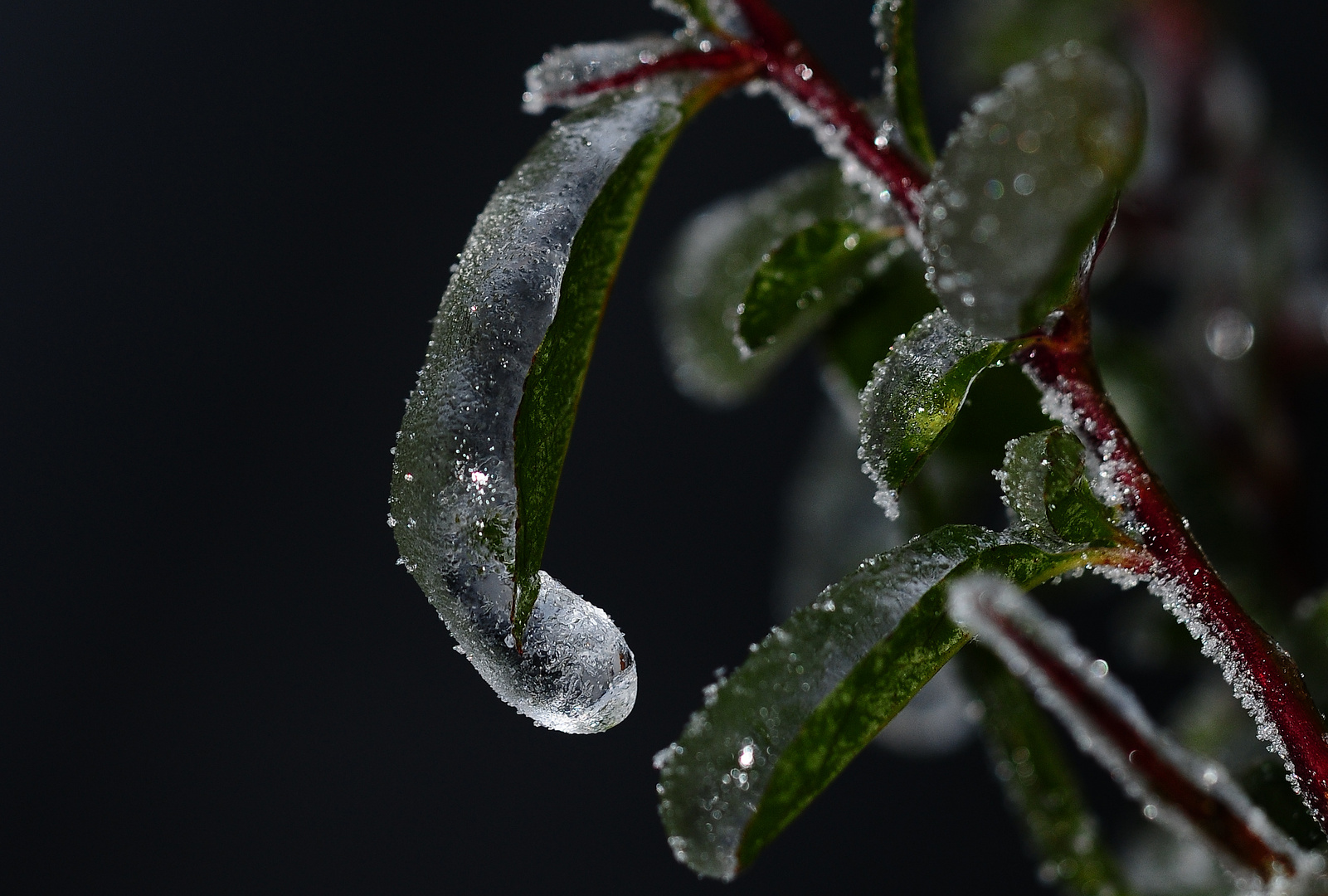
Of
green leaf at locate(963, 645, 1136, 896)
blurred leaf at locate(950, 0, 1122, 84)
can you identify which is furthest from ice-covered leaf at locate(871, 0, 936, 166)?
blurred leaf at locate(950, 0, 1122, 84)

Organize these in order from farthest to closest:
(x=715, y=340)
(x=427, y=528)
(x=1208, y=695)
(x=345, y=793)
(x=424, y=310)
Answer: (x=424, y=310), (x=345, y=793), (x=1208, y=695), (x=715, y=340), (x=427, y=528)

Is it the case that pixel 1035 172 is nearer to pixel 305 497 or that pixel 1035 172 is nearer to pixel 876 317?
pixel 876 317

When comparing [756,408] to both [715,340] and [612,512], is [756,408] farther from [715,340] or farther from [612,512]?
[715,340]

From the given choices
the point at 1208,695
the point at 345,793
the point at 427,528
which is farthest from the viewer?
the point at 345,793

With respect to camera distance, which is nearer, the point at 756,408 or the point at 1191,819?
the point at 1191,819

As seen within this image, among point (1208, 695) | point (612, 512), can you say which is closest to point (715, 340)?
point (1208, 695)

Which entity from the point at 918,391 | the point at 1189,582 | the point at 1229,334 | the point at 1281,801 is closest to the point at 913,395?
the point at 918,391

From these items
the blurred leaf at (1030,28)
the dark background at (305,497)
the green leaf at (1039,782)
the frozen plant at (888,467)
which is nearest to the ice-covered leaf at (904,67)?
the frozen plant at (888,467)
